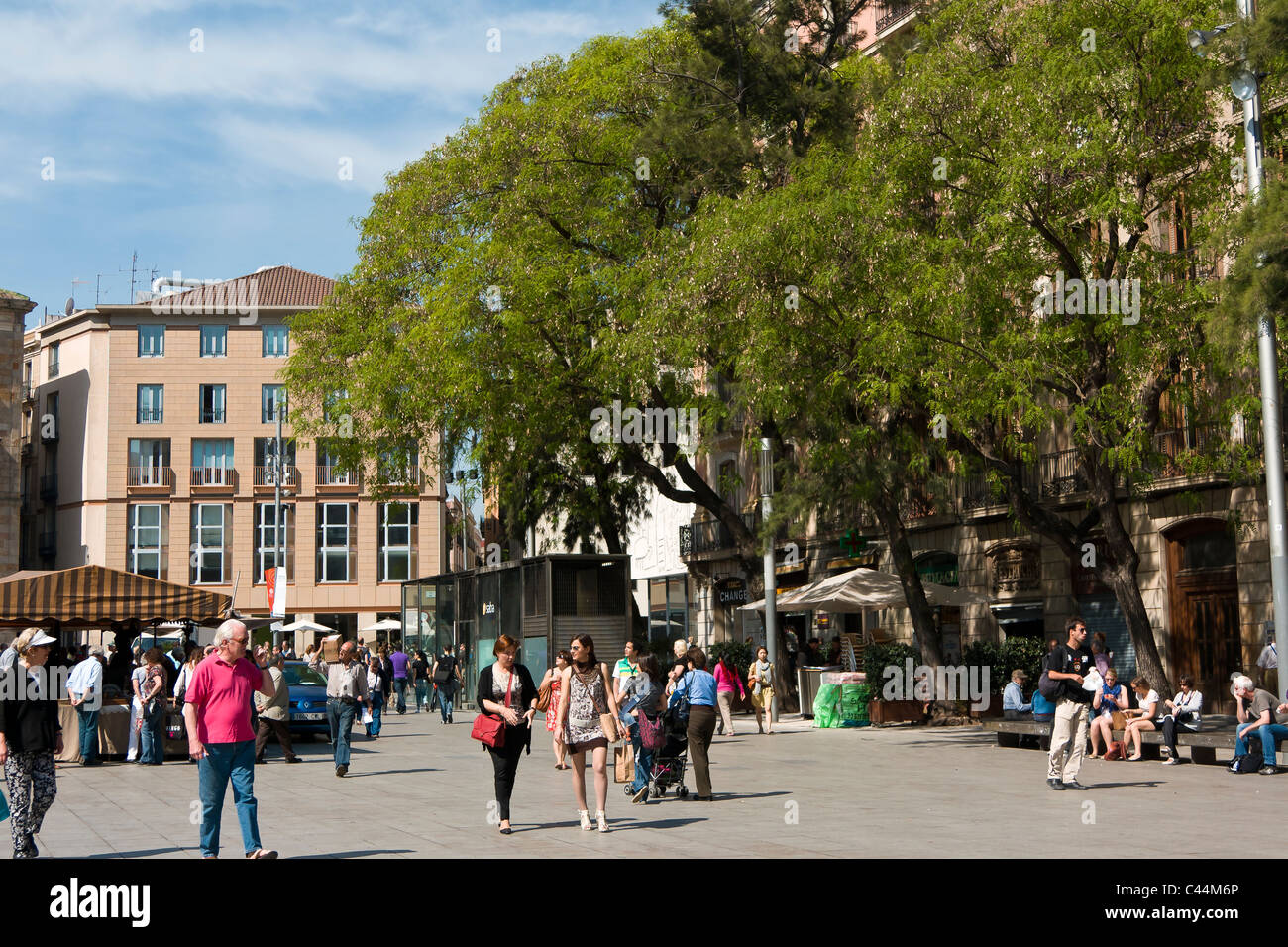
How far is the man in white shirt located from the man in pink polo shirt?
12.3 m

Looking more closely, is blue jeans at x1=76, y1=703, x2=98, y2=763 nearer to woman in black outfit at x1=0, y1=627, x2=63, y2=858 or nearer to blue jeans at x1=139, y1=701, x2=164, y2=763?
blue jeans at x1=139, y1=701, x2=164, y2=763

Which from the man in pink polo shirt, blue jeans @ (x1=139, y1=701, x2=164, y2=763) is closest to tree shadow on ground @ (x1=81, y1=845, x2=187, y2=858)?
the man in pink polo shirt

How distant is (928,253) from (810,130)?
7721mm

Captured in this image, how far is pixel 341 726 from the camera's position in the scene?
20.1m

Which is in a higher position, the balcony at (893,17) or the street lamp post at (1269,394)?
the balcony at (893,17)

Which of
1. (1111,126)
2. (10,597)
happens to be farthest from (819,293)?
(10,597)

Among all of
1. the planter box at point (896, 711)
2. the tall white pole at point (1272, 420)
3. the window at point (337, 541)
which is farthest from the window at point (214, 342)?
the tall white pole at point (1272, 420)

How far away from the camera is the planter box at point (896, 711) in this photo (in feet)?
98.5

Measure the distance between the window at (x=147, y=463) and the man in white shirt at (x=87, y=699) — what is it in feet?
177

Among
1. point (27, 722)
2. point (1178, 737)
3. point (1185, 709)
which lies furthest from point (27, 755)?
point (1178, 737)

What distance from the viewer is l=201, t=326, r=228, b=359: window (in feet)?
247

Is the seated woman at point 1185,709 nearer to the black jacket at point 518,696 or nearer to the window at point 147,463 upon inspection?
the black jacket at point 518,696

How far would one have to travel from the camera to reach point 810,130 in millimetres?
30203

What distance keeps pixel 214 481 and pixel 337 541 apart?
6.85 meters
